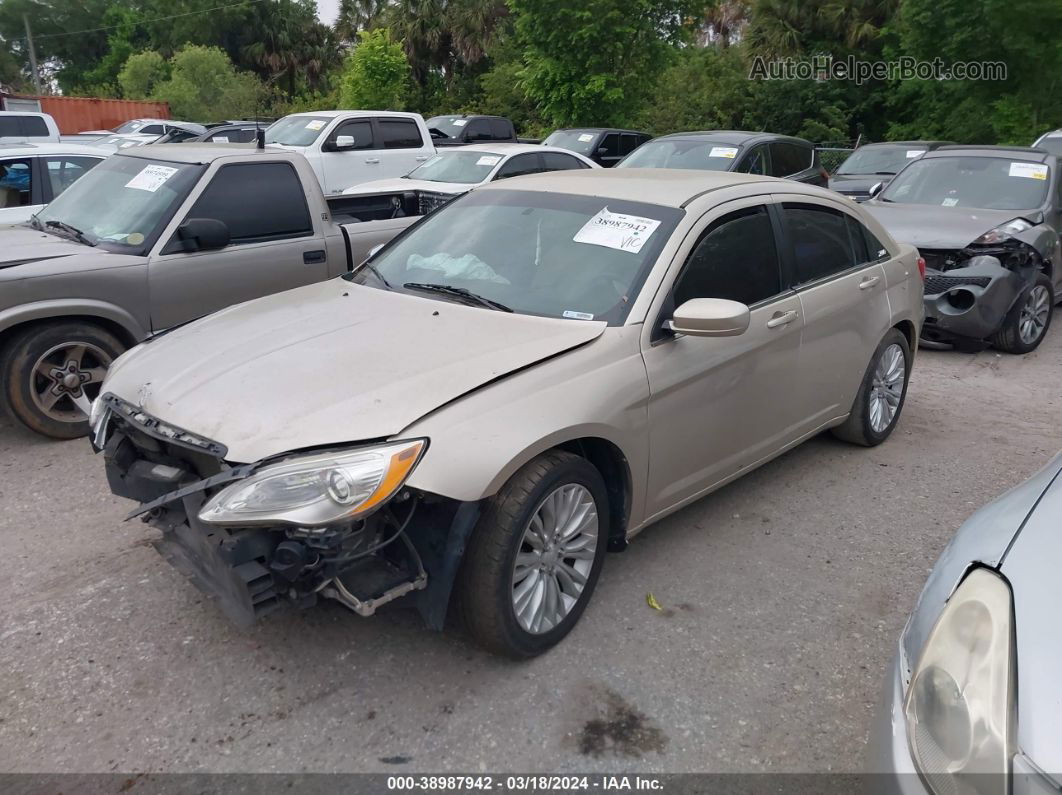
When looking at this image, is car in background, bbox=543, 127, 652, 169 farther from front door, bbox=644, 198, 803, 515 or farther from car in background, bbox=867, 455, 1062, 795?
car in background, bbox=867, 455, 1062, 795

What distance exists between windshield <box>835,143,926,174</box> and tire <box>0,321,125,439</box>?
12283 millimetres

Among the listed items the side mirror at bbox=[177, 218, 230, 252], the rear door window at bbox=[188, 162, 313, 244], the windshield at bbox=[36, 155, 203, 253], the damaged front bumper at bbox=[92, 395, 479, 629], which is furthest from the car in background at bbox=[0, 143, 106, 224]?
the damaged front bumper at bbox=[92, 395, 479, 629]

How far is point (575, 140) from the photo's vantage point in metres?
15.7

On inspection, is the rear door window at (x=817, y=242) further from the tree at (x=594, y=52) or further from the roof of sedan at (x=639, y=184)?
the tree at (x=594, y=52)

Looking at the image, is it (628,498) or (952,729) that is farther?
(628,498)

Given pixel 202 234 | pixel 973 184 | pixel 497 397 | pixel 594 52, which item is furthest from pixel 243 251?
pixel 594 52

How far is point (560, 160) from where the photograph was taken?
1277 centimetres

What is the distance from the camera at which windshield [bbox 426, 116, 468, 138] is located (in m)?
18.9

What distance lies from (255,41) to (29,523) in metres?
47.7

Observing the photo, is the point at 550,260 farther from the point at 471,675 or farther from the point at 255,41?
the point at 255,41

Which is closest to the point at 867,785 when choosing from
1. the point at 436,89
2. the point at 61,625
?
the point at 61,625

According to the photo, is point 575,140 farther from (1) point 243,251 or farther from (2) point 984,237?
(1) point 243,251

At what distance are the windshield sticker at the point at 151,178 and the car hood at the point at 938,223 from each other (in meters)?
6.02

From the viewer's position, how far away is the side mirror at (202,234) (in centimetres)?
570
